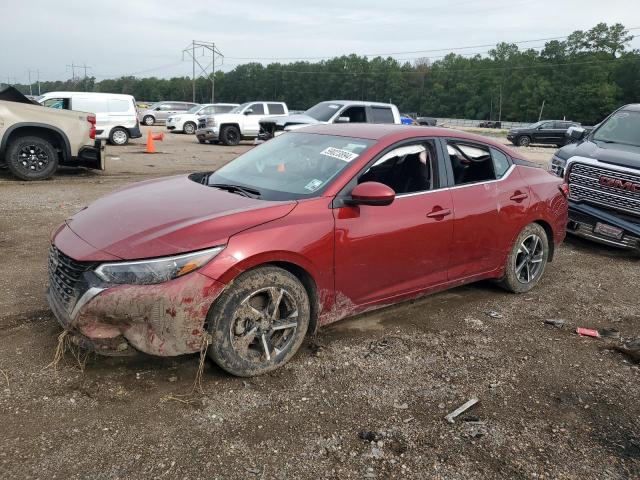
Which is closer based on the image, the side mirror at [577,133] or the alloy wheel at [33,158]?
the side mirror at [577,133]

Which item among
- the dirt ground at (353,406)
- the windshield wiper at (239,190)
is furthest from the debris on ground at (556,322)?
the windshield wiper at (239,190)

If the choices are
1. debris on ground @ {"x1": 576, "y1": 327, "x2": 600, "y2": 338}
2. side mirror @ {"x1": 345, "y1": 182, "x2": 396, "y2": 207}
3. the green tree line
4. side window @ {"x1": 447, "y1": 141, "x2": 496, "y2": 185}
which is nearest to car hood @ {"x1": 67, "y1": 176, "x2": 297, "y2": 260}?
side mirror @ {"x1": 345, "y1": 182, "x2": 396, "y2": 207}

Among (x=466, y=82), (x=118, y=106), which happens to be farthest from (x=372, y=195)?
(x=466, y=82)

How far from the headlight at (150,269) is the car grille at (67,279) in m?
0.13

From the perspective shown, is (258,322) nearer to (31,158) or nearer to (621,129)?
(621,129)

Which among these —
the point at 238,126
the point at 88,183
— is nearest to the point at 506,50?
the point at 238,126

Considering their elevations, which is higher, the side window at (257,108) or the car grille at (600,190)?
the side window at (257,108)

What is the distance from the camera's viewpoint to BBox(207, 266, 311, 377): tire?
3121mm

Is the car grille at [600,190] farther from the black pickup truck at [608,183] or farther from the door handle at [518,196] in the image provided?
the door handle at [518,196]

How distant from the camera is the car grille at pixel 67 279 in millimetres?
3059

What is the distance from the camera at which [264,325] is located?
330 cm

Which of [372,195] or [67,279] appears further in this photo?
[372,195]

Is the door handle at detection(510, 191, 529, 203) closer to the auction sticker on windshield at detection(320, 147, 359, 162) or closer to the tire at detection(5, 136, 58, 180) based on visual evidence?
the auction sticker on windshield at detection(320, 147, 359, 162)

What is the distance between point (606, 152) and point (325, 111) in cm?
922
